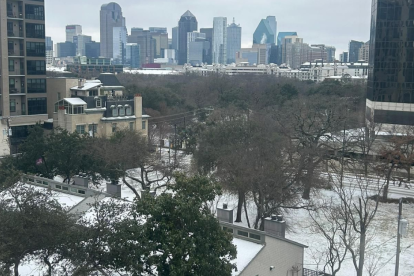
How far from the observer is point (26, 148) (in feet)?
85.1

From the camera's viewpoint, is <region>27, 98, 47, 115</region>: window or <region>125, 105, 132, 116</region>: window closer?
<region>125, 105, 132, 116</region>: window

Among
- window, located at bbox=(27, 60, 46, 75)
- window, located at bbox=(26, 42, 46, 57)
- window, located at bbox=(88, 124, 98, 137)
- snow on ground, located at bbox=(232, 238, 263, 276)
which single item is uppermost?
window, located at bbox=(26, 42, 46, 57)

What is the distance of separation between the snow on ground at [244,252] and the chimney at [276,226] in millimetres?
1977

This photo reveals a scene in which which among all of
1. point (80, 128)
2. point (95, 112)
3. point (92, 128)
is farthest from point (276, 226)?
point (95, 112)

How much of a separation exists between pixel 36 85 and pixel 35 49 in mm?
3031

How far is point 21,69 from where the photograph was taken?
137ft

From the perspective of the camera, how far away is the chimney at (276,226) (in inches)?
682

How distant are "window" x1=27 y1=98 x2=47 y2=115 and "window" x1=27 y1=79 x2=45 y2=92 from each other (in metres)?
0.76

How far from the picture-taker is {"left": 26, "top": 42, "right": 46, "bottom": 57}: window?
42031 mm

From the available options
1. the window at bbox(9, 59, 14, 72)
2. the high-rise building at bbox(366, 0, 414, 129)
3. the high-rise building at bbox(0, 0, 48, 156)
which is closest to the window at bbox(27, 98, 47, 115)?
the high-rise building at bbox(0, 0, 48, 156)

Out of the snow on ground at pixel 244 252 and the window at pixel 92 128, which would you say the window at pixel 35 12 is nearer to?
the window at pixel 92 128

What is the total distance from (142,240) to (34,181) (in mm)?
11453

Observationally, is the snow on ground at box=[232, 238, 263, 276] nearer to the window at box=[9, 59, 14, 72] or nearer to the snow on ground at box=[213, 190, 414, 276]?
the snow on ground at box=[213, 190, 414, 276]

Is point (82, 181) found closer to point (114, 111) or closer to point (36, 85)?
point (114, 111)
